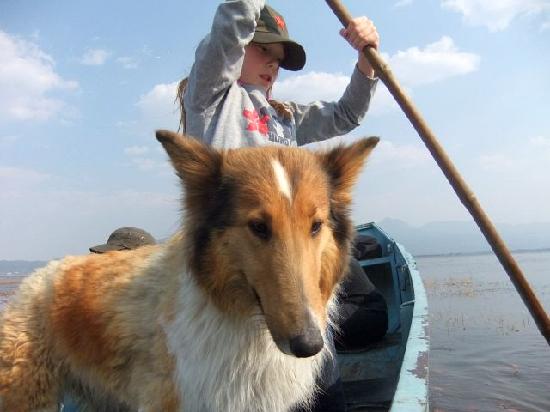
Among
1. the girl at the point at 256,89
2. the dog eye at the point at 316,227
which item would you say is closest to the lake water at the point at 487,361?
the girl at the point at 256,89

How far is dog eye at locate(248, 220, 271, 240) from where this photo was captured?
2.81m

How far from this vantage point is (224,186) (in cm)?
312

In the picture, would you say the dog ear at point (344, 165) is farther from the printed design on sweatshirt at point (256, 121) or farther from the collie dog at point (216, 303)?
the printed design on sweatshirt at point (256, 121)

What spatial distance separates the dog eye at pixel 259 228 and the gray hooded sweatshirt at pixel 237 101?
157 cm

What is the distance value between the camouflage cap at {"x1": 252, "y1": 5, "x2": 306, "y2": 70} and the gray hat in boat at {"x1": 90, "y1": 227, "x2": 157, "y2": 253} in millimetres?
2809

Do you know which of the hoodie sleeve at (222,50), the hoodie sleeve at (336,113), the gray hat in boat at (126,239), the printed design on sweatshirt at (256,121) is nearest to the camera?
the hoodie sleeve at (222,50)

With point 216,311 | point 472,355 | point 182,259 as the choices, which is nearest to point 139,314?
point 182,259

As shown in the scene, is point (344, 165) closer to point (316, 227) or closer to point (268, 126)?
point (316, 227)

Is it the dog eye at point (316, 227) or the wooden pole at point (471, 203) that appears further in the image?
the wooden pole at point (471, 203)

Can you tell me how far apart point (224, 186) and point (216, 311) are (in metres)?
0.80

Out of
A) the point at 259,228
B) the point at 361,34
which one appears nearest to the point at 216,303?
the point at 259,228

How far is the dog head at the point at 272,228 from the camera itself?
2594 mm

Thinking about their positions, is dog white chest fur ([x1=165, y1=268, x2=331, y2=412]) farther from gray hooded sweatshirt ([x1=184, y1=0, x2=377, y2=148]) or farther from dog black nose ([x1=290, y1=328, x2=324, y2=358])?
gray hooded sweatshirt ([x1=184, y1=0, x2=377, y2=148])

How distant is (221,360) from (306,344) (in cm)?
96
